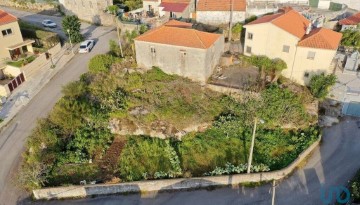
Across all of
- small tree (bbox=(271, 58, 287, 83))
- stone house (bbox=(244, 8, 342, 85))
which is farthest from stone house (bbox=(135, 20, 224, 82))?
small tree (bbox=(271, 58, 287, 83))

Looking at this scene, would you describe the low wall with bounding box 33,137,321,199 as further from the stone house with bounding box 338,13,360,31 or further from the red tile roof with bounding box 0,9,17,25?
the stone house with bounding box 338,13,360,31

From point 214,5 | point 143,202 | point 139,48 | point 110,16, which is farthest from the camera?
point 110,16

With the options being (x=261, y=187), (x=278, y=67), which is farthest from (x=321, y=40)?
(x=261, y=187)

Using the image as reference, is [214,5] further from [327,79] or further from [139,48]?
[327,79]

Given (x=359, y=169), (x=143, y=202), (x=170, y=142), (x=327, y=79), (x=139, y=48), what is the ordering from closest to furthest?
(x=143, y=202)
(x=359, y=169)
(x=170, y=142)
(x=327, y=79)
(x=139, y=48)

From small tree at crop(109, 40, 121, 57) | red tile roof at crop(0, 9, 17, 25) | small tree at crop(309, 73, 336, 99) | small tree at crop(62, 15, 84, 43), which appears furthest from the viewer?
small tree at crop(62, 15, 84, 43)

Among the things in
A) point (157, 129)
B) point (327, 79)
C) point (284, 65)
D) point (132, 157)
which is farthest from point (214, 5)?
point (132, 157)
